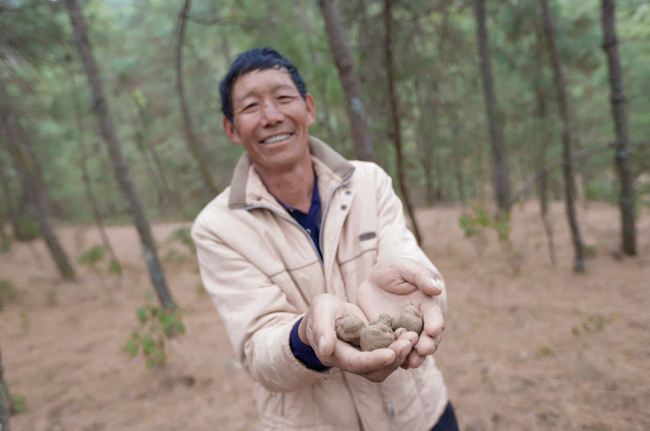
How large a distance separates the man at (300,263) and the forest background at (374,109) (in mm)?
1967

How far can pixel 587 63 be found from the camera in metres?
10.0

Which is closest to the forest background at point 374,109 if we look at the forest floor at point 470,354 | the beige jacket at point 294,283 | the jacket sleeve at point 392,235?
the forest floor at point 470,354

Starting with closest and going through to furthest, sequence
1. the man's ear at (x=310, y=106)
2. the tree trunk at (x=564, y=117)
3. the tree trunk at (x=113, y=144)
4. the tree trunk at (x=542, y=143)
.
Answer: the man's ear at (x=310, y=106), the tree trunk at (x=113, y=144), the tree trunk at (x=564, y=117), the tree trunk at (x=542, y=143)

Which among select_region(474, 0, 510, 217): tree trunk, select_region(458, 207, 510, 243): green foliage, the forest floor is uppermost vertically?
select_region(474, 0, 510, 217): tree trunk

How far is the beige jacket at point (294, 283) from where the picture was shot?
4.74 ft

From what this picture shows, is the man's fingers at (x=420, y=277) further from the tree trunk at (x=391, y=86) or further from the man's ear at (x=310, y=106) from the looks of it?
the tree trunk at (x=391, y=86)

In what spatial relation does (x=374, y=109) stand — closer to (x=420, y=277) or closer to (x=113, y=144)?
(x=113, y=144)

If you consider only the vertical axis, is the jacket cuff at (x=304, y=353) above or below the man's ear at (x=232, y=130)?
below

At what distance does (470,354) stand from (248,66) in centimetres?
353

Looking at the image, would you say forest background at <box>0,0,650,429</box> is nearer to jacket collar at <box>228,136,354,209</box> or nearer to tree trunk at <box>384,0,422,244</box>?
tree trunk at <box>384,0,422,244</box>

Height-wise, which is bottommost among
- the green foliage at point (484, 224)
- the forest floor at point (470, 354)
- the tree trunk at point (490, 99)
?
the forest floor at point (470, 354)

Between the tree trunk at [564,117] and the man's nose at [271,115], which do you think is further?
the tree trunk at [564,117]

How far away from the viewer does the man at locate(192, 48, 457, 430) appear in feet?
4.52

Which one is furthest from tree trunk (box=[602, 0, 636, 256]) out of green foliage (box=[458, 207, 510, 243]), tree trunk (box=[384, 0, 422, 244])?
tree trunk (box=[384, 0, 422, 244])
